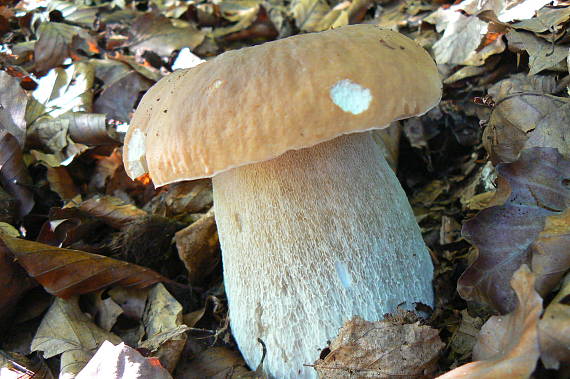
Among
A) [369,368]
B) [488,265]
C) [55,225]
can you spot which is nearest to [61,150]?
[55,225]

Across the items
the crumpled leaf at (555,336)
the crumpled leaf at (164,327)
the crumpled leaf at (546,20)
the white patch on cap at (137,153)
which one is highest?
the white patch on cap at (137,153)

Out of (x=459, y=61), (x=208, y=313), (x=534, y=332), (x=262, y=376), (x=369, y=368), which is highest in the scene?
(x=534, y=332)

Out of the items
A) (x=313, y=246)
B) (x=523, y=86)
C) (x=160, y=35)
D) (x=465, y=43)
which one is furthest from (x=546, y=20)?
(x=160, y=35)

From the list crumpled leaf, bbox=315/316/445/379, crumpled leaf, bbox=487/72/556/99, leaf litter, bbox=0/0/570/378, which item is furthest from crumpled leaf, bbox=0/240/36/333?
crumpled leaf, bbox=487/72/556/99

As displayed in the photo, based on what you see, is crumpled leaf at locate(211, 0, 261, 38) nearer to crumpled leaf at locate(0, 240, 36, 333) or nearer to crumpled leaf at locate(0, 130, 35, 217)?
crumpled leaf at locate(0, 130, 35, 217)

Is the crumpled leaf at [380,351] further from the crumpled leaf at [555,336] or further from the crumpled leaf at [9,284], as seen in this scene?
the crumpled leaf at [9,284]

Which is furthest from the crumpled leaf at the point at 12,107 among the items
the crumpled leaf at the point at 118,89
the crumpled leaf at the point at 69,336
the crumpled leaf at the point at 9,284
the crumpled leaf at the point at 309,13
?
the crumpled leaf at the point at 309,13

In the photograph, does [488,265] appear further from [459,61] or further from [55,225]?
[55,225]
